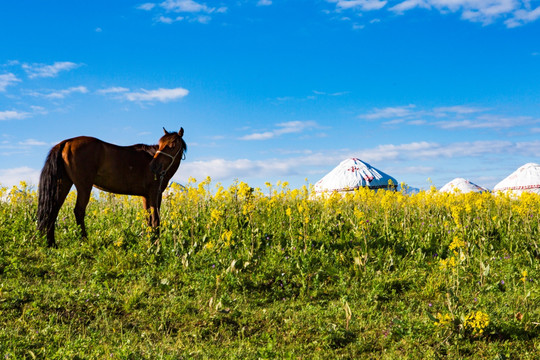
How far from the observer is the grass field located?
4.53 meters

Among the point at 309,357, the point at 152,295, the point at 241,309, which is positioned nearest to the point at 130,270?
the point at 152,295

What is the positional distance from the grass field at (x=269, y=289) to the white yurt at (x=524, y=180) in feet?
74.9

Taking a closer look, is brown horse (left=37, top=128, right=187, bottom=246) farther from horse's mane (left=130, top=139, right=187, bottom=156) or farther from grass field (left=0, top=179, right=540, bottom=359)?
grass field (left=0, top=179, right=540, bottom=359)

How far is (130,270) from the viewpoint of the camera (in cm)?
662

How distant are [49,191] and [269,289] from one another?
459 centimetres

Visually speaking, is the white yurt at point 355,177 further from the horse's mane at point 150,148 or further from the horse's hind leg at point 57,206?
the horse's hind leg at point 57,206

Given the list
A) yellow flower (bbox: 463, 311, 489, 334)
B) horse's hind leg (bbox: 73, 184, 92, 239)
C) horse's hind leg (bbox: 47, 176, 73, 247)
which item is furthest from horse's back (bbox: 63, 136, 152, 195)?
yellow flower (bbox: 463, 311, 489, 334)

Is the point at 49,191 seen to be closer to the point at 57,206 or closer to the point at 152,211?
the point at 57,206

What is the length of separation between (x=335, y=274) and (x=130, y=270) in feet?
10.2

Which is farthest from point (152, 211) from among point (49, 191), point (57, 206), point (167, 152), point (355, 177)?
point (355, 177)

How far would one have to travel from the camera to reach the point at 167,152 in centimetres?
838

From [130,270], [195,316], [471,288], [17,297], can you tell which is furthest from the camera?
[130,270]

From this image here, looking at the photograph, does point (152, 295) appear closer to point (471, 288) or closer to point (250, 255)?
point (250, 255)

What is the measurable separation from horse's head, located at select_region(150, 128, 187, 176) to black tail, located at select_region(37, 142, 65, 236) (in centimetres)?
168
